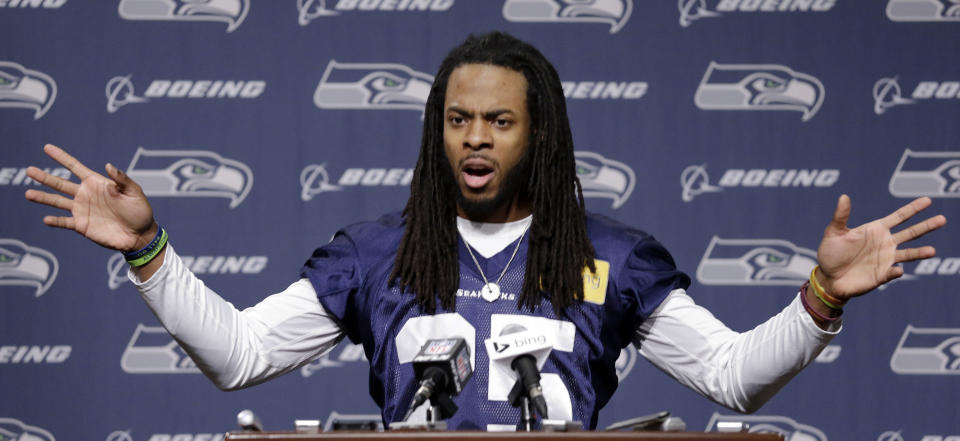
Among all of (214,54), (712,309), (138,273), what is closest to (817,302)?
(138,273)

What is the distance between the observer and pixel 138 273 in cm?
280

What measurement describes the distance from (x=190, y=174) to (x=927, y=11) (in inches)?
121

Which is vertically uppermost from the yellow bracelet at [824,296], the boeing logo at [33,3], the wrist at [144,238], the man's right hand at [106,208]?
the boeing logo at [33,3]

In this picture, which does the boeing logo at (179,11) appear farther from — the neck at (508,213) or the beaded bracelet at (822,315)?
the beaded bracelet at (822,315)

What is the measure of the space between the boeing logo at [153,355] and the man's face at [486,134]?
6.79 ft

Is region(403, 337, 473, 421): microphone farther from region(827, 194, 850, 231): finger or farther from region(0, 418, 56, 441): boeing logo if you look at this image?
region(0, 418, 56, 441): boeing logo

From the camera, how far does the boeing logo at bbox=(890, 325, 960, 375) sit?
469 centimetres

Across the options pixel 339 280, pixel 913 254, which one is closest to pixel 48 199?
pixel 339 280

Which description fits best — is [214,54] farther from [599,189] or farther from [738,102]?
[738,102]

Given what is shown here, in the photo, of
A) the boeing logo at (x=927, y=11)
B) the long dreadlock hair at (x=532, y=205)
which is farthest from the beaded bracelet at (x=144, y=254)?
the boeing logo at (x=927, y=11)

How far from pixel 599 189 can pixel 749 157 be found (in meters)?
0.62

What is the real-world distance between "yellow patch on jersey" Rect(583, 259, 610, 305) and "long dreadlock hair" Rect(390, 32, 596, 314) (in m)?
0.02

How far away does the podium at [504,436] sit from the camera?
199cm

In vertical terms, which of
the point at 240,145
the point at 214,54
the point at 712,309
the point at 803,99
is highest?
the point at 214,54
